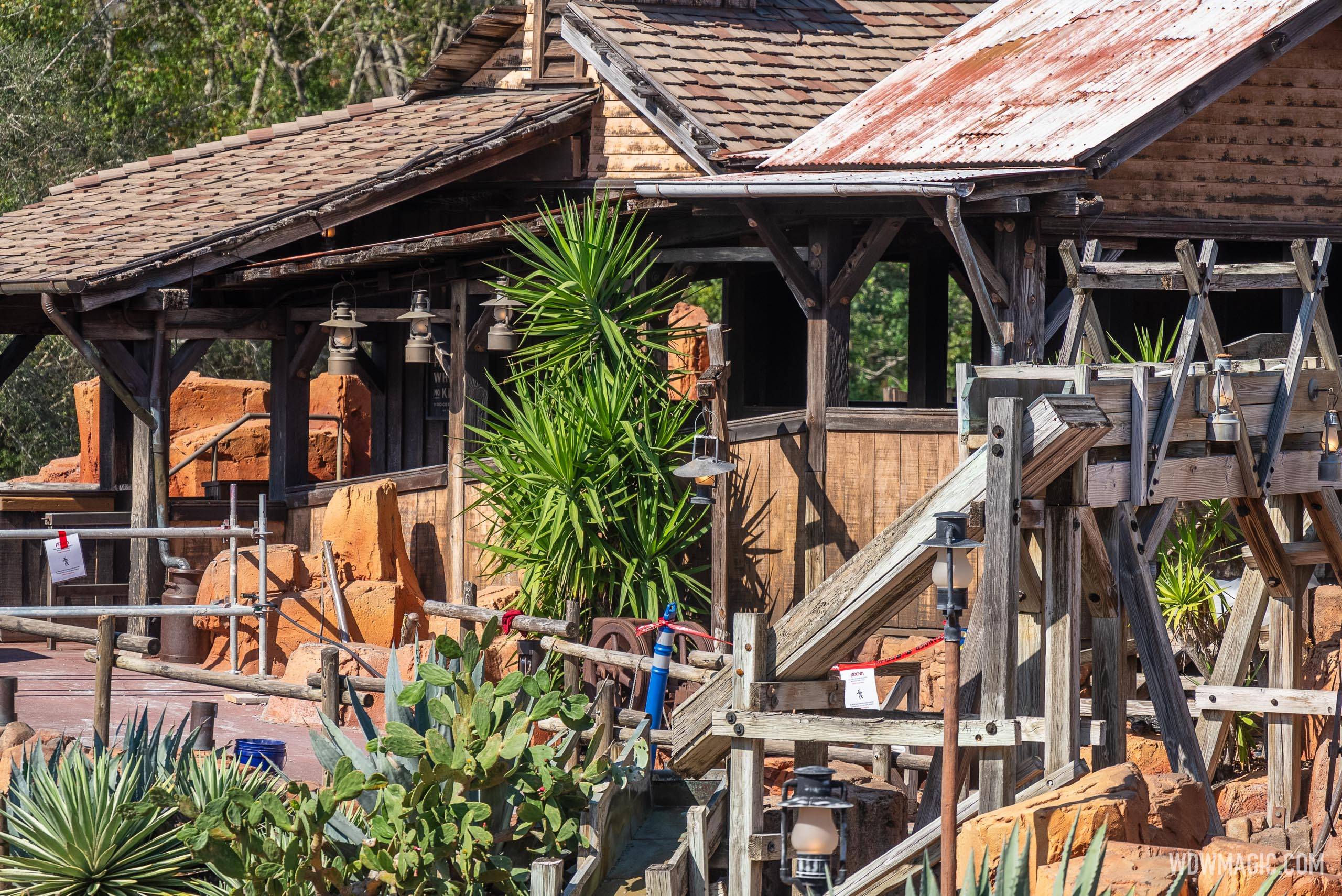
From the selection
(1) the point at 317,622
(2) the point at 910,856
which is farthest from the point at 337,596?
(2) the point at 910,856

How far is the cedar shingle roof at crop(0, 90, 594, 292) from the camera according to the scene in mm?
13078

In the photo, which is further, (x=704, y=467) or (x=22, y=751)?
(x=704, y=467)

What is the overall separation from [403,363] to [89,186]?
3.23 m

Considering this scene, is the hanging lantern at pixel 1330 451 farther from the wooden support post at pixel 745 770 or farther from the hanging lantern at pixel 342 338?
the hanging lantern at pixel 342 338

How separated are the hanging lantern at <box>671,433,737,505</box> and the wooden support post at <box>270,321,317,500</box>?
4.35 m

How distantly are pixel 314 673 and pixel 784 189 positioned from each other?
4.08 m

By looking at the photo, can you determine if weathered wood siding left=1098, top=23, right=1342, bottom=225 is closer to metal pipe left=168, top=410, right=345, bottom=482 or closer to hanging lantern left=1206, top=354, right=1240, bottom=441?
hanging lantern left=1206, top=354, right=1240, bottom=441

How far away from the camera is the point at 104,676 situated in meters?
9.66

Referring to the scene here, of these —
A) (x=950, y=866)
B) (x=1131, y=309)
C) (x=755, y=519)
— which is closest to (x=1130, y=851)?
(x=950, y=866)

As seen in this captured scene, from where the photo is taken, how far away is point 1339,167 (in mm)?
12453

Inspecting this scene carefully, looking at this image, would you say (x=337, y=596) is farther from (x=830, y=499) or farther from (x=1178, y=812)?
(x=1178, y=812)

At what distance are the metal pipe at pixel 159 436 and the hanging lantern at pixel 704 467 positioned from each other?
3.98 m

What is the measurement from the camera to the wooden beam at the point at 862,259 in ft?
36.5

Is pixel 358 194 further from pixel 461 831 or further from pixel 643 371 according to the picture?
pixel 461 831
